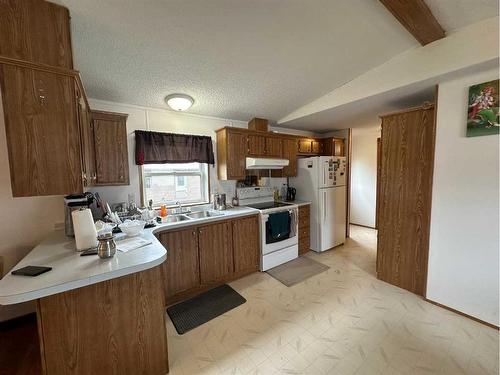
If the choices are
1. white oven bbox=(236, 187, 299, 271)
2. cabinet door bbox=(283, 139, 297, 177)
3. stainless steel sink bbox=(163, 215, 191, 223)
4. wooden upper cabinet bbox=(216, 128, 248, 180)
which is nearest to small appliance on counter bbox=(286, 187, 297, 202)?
cabinet door bbox=(283, 139, 297, 177)

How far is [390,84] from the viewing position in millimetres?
2275

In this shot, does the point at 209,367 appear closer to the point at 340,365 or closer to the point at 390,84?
the point at 340,365

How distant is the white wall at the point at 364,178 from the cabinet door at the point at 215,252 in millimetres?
3957

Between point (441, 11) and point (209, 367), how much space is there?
3415 mm

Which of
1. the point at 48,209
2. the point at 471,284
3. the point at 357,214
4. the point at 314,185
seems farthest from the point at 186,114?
the point at 357,214

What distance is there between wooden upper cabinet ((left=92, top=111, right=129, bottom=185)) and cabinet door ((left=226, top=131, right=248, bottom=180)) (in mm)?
1340

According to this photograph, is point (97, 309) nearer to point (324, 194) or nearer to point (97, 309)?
point (97, 309)

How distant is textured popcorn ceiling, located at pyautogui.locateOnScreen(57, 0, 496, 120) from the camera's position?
1.57 metres

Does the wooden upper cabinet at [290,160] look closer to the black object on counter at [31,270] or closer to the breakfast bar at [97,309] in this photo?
the breakfast bar at [97,309]

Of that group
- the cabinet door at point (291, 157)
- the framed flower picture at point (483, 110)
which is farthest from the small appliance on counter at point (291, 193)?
the framed flower picture at point (483, 110)

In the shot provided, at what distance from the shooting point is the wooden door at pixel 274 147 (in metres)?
3.49

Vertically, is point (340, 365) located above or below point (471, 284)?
below

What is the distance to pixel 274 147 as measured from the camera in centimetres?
355

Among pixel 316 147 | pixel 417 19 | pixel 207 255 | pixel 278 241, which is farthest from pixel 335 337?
pixel 316 147
